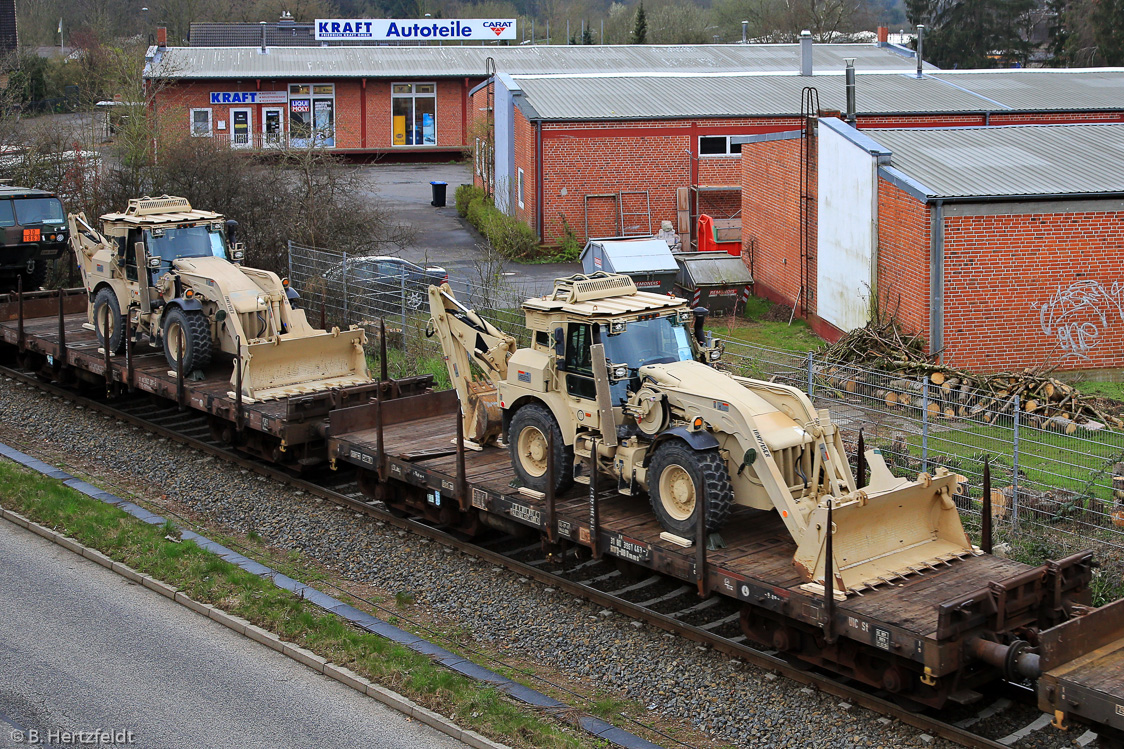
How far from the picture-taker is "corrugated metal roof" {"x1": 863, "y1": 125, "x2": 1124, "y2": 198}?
20.7 meters

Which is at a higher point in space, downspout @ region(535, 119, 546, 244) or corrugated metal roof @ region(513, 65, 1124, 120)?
corrugated metal roof @ region(513, 65, 1124, 120)

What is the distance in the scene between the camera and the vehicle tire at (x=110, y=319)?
18.4 meters

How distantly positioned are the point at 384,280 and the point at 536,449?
1087cm

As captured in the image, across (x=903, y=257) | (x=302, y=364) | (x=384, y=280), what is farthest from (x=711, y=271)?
(x=302, y=364)

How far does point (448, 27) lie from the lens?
6397cm

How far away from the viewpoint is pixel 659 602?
38.5 ft

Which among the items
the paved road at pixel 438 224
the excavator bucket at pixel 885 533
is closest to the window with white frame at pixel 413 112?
the paved road at pixel 438 224

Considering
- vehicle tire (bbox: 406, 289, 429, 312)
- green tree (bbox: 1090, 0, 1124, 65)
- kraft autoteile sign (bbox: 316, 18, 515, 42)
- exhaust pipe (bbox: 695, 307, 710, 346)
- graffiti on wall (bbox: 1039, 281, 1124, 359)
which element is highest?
kraft autoteile sign (bbox: 316, 18, 515, 42)

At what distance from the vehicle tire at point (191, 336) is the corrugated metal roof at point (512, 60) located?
35649mm

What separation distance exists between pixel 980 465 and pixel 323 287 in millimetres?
12756

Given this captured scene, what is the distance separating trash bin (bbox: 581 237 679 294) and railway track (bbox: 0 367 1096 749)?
9.91 meters

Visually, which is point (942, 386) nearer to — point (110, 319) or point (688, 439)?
point (688, 439)

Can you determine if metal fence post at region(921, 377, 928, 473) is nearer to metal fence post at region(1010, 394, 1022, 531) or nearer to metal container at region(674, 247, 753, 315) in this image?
metal fence post at region(1010, 394, 1022, 531)

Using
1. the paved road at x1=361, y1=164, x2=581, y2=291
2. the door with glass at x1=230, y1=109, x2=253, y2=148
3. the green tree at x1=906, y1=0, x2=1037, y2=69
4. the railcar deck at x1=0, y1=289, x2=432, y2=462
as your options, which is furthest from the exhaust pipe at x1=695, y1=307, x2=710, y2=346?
the green tree at x1=906, y1=0, x2=1037, y2=69
